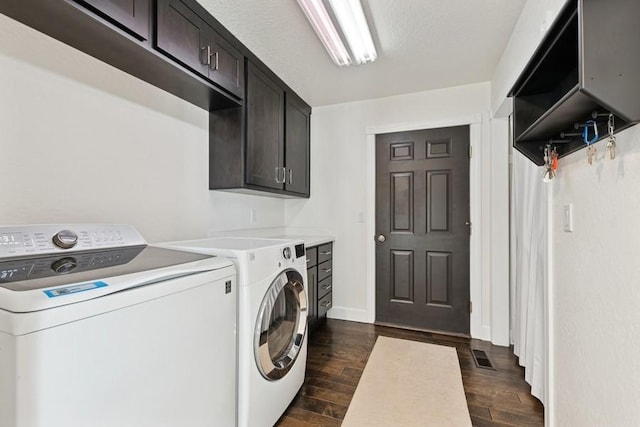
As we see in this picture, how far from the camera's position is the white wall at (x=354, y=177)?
2770 mm

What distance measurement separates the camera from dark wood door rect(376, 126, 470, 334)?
9.12ft

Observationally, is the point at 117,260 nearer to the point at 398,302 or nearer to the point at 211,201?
the point at 211,201

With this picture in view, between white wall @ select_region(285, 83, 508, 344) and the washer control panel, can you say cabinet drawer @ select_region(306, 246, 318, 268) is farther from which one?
the washer control panel

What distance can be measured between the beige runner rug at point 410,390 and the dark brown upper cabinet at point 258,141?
5.35 ft

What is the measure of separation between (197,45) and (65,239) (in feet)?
3.99

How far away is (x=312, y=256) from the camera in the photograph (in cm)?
265

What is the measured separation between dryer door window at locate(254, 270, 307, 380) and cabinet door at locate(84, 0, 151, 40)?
135 centimetres

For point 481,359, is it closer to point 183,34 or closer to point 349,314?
point 349,314

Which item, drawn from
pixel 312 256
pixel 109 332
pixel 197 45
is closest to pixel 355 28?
pixel 197 45

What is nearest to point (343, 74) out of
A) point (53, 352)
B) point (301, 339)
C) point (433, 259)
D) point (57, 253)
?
point (433, 259)

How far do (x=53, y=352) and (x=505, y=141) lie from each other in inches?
123

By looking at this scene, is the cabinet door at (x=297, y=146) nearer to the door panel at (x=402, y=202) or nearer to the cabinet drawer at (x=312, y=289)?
the cabinet drawer at (x=312, y=289)

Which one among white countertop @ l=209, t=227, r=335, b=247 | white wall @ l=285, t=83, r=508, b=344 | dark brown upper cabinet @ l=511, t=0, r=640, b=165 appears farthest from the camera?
white wall @ l=285, t=83, r=508, b=344

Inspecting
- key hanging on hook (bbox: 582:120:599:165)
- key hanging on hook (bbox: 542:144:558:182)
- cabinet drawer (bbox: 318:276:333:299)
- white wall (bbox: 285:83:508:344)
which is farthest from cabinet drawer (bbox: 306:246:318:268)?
key hanging on hook (bbox: 582:120:599:165)
